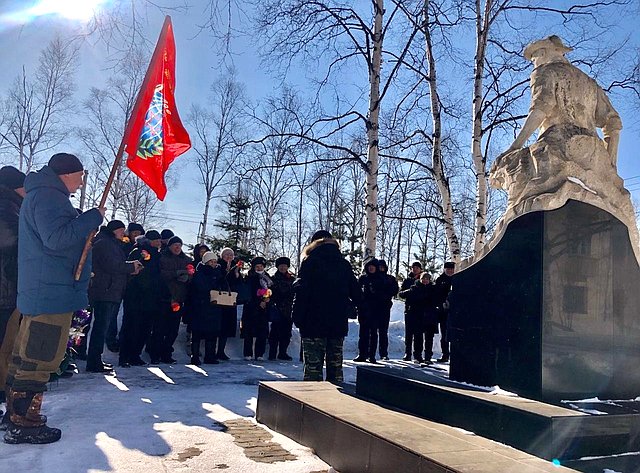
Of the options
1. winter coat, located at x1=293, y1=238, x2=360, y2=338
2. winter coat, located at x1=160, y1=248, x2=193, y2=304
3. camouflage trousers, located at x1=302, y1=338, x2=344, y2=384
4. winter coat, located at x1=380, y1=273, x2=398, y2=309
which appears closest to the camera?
winter coat, located at x1=293, y1=238, x2=360, y2=338

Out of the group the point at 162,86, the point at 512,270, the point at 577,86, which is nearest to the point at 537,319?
the point at 512,270

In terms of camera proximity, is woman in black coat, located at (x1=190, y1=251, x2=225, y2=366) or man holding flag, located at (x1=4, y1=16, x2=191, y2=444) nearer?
man holding flag, located at (x1=4, y1=16, x2=191, y2=444)

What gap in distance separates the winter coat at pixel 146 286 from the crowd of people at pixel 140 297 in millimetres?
15

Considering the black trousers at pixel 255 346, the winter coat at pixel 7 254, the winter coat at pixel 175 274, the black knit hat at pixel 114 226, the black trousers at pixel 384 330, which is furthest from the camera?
the black trousers at pixel 384 330

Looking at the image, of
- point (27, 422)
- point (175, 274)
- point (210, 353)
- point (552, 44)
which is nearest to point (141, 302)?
point (175, 274)

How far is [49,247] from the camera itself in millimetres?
3723

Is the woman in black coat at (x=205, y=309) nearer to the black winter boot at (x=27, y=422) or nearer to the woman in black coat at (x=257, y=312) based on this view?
the woman in black coat at (x=257, y=312)

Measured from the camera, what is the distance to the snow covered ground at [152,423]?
351 cm

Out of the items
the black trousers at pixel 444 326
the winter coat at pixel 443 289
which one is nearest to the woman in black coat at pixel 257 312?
the winter coat at pixel 443 289

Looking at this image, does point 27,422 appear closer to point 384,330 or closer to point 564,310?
point 564,310

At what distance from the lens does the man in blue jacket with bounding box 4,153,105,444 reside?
3.74 metres

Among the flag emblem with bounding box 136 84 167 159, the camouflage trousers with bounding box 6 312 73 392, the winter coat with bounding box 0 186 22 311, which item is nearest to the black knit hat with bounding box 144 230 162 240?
the winter coat with bounding box 0 186 22 311

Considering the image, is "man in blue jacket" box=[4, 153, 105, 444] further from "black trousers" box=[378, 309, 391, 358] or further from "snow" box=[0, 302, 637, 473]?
"black trousers" box=[378, 309, 391, 358]

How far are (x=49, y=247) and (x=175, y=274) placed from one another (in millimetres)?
4433
